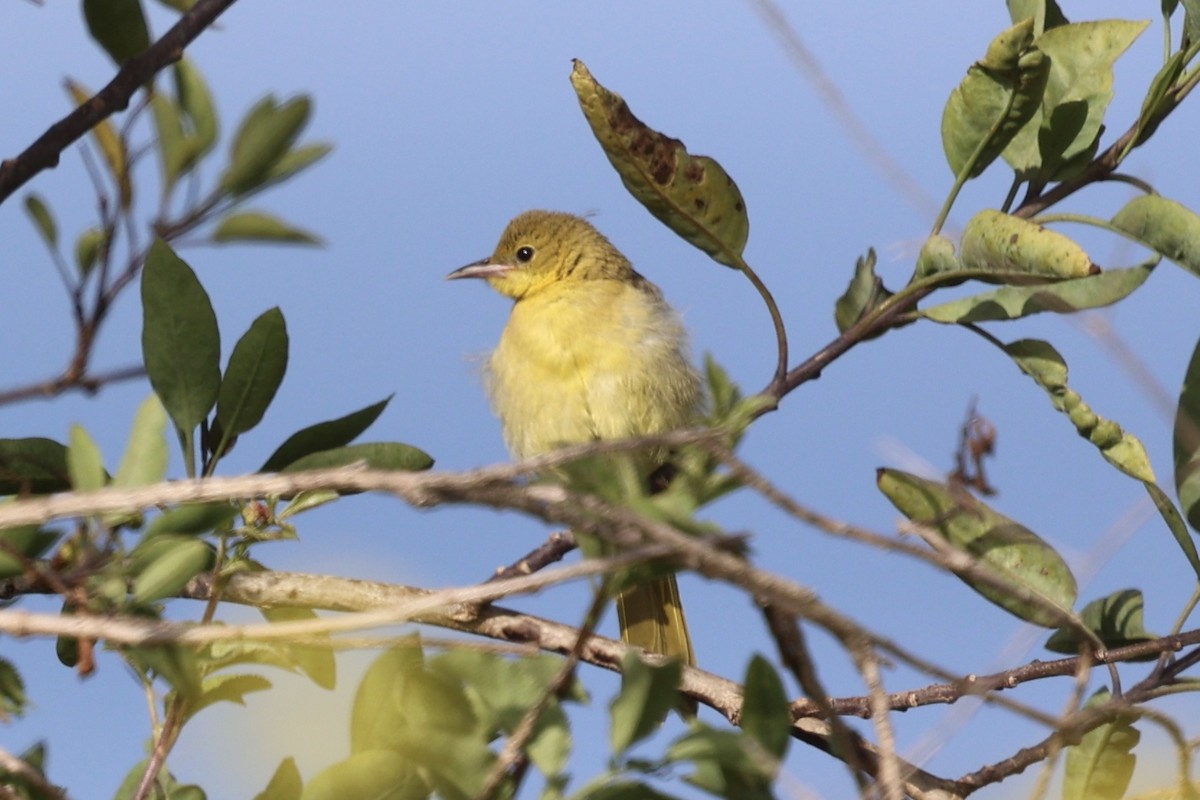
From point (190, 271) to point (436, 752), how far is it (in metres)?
0.80

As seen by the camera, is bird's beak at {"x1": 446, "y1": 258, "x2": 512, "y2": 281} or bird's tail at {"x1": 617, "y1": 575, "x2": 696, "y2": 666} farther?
bird's beak at {"x1": 446, "y1": 258, "x2": 512, "y2": 281}

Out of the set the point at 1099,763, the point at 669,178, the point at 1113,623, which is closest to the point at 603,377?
the point at 669,178

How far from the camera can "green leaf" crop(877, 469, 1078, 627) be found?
7.08 feet

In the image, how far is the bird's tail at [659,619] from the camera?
445 centimetres

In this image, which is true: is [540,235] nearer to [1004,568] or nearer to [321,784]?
[1004,568]

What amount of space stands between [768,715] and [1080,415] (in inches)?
45.4

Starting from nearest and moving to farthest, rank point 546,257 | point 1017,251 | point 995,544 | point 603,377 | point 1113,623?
1. point 1017,251
2. point 995,544
3. point 1113,623
4. point 603,377
5. point 546,257

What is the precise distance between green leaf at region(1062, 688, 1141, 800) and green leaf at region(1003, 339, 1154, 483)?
409 mm

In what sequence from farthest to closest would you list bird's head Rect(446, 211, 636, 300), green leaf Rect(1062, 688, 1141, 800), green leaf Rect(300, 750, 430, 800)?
bird's head Rect(446, 211, 636, 300)
green leaf Rect(1062, 688, 1141, 800)
green leaf Rect(300, 750, 430, 800)

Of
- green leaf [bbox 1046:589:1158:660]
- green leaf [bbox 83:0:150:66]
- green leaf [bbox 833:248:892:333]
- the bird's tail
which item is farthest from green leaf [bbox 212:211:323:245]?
the bird's tail

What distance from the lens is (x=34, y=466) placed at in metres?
1.91

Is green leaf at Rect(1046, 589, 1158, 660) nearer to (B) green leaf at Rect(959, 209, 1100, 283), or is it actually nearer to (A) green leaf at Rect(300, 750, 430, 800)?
(B) green leaf at Rect(959, 209, 1100, 283)

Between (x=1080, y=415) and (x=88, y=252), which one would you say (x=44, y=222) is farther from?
(x=1080, y=415)

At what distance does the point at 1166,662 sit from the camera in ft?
7.39
